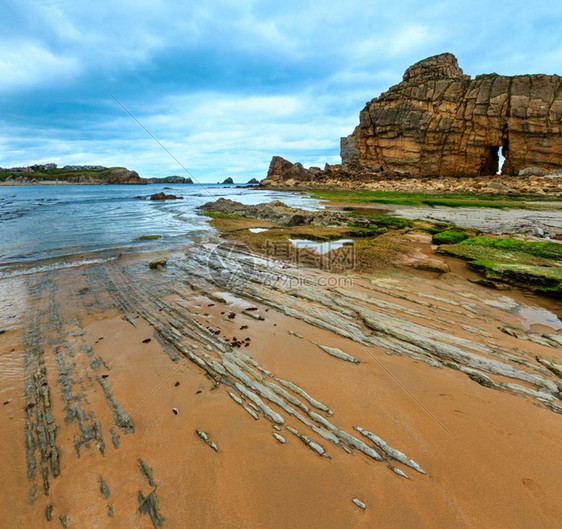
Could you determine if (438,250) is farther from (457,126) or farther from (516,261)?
(457,126)

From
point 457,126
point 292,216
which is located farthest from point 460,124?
point 292,216

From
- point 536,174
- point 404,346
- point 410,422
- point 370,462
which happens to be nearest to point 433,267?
point 404,346

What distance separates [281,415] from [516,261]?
1091 cm

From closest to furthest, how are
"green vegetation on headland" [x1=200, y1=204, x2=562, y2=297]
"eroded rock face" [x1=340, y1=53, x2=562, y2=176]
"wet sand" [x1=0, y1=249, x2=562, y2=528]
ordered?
"wet sand" [x1=0, y1=249, x2=562, y2=528] < "green vegetation on headland" [x1=200, y1=204, x2=562, y2=297] < "eroded rock face" [x1=340, y1=53, x2=562, y2=176]

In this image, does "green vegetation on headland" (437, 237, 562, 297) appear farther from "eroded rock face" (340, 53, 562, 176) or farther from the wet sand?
"eroded rock face" (340, 53, 562, 176)

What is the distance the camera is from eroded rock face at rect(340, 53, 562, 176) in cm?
5453

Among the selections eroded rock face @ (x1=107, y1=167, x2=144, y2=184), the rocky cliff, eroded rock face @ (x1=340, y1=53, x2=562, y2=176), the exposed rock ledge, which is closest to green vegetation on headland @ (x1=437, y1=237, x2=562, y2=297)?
the exposed rock ledge

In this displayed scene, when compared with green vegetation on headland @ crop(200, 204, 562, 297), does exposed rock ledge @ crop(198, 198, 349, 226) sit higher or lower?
higher

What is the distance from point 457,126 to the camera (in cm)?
6303

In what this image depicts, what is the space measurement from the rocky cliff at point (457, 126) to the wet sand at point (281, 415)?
7238 centimetres

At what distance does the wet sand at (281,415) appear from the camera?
267cm

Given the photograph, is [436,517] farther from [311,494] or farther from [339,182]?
[339,182]

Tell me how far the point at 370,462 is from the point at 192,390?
271cm

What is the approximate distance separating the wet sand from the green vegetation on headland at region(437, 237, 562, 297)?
179 centimetres
